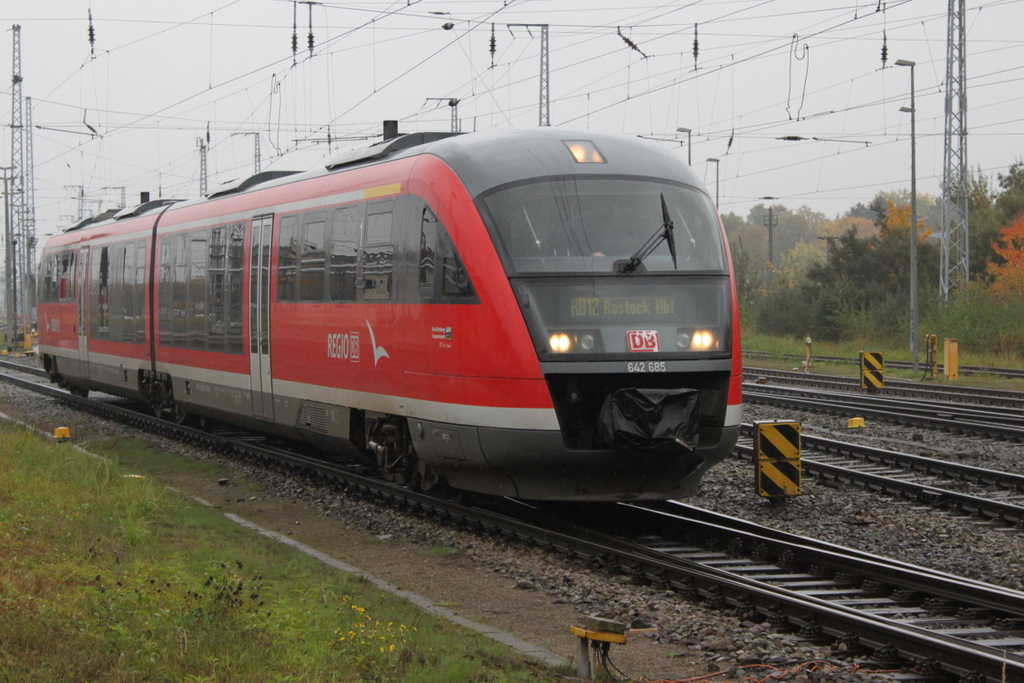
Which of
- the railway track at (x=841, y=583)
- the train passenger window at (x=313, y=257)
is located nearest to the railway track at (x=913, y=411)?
the railway track at (x=841, y=583)

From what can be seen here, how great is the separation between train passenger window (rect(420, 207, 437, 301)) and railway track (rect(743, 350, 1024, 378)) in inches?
874

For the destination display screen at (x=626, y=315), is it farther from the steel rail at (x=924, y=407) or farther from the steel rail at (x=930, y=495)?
the steel rail at (x=924, y=407)

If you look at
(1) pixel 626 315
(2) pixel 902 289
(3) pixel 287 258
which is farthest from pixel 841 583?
(2) pixel 902 289

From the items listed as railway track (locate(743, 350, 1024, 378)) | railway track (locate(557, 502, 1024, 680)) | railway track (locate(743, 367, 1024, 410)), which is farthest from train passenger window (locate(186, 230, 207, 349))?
railway track (locate(743, 350, 1024, 378))

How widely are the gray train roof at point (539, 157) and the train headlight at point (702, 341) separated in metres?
1.54

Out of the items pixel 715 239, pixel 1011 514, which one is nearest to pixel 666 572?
pixel 715 239

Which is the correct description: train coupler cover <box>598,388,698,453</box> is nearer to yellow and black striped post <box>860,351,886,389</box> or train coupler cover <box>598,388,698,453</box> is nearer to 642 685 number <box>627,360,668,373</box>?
642 685 number <box>627,360,668,373</box>

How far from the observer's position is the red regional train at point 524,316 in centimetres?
905

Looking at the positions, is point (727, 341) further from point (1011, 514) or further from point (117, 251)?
point (117, 251)

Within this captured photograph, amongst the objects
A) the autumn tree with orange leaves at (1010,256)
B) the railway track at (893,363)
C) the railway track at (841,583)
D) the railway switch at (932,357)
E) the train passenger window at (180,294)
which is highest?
the autumn tree with orange leaves at (1010,256)

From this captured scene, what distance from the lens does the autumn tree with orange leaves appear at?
38375 mm

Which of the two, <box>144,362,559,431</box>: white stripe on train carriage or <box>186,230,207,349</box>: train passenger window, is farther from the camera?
<box>186,230,207,349</box>: train passenger window

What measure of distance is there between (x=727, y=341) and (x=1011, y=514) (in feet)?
10.4

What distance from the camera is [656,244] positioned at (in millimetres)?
9562
